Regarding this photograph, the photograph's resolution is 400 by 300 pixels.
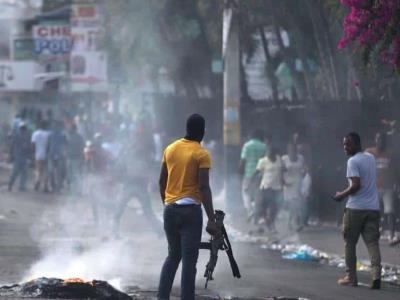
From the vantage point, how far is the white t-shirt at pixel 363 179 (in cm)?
1236

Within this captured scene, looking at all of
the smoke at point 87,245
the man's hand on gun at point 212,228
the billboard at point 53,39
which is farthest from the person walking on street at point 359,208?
the billboard at point 53,39

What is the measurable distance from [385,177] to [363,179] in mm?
4674

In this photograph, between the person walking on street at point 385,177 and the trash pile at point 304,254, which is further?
the person walking on street at point 385,177

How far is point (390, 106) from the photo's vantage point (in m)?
18.7

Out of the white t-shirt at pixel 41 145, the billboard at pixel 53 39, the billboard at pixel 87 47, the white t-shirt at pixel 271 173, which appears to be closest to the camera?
the white t-shirt at pixel 271 173

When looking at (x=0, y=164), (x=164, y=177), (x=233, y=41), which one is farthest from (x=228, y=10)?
(x=0, y=164)

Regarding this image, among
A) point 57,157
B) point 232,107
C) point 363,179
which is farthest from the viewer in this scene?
point 57,157

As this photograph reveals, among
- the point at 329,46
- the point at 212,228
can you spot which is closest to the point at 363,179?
the point at 212,228

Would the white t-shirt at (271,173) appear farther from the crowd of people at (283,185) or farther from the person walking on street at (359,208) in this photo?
the person walking on street at (359,208)

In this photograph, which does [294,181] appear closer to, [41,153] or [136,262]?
[136,262]

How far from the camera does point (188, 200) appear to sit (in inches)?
378

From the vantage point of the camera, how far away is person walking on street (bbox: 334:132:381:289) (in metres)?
12.3

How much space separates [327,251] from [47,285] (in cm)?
666

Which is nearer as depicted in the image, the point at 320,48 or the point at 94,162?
the point at 94,162
